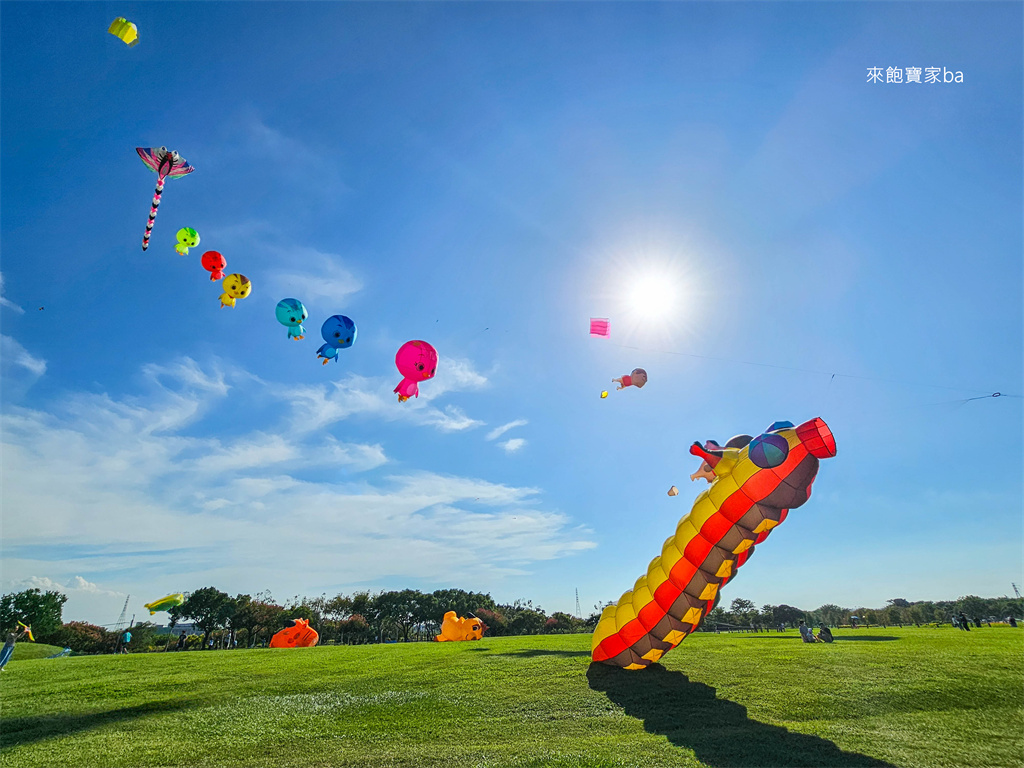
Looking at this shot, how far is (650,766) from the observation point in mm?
9883

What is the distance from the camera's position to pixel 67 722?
14.3m

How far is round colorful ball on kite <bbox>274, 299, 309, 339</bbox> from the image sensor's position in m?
18.7

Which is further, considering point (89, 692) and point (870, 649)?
point (870, 649)

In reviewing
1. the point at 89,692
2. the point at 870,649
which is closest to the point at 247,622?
the point at 89,692

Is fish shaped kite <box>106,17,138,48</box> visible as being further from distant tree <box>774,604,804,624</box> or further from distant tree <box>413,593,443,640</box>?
distant tree <box>774,604,804,624</box>

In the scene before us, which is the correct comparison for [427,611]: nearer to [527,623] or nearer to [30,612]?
[527,623]

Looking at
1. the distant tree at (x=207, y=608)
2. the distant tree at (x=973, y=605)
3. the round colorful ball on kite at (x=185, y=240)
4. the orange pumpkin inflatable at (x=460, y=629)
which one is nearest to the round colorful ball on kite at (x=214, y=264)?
the round colorful ball on kite at (x=185, y=240)

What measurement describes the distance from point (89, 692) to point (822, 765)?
23600mm

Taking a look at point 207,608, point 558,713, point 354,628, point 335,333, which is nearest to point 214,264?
point 335,333

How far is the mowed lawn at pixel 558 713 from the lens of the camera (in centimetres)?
1067

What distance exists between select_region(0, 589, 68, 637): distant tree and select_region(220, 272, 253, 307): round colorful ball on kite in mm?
77099

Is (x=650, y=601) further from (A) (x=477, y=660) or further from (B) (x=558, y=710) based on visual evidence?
(A) (x=477, y=660)

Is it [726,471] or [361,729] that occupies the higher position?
[726,471]

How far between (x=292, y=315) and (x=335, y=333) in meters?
2.32
